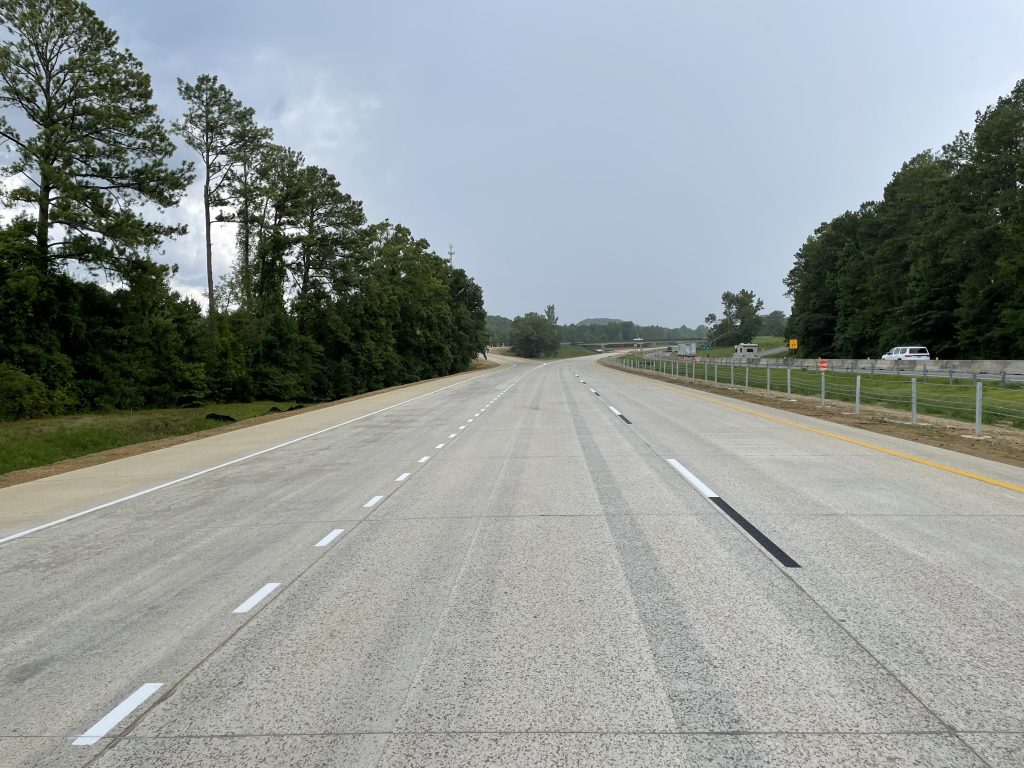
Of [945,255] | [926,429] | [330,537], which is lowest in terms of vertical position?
[926,429]

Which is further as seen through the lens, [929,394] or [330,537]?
[929,394]

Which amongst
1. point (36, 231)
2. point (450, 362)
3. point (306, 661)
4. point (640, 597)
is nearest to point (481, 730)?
point (306, 661)

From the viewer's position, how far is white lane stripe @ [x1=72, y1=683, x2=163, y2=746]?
126 inches

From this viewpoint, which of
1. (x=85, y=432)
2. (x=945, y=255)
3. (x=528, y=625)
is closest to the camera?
(x=528, y=625)

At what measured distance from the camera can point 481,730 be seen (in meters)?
3.12

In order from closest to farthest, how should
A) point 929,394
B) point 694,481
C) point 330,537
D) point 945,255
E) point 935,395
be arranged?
1. point 330,537
2. point 694,481
3. point 935,395
4. point 929,394
5. point 945,255

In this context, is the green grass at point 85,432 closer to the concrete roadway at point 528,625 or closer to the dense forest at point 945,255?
the concrete roadway at point 528,625

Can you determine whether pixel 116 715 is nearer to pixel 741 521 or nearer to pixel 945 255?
pixel 741 521

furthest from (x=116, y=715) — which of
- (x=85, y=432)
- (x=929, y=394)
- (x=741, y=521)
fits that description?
(x=929, y=394)

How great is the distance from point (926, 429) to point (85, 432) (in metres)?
26.4

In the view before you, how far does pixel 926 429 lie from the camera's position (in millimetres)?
16453

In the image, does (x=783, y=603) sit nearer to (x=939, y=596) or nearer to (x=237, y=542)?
(x=939, y=596)

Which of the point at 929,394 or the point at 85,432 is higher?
the point at 929,394

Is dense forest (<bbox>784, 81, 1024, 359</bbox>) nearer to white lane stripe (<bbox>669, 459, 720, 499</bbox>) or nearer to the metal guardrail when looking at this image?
the metal guardrail
